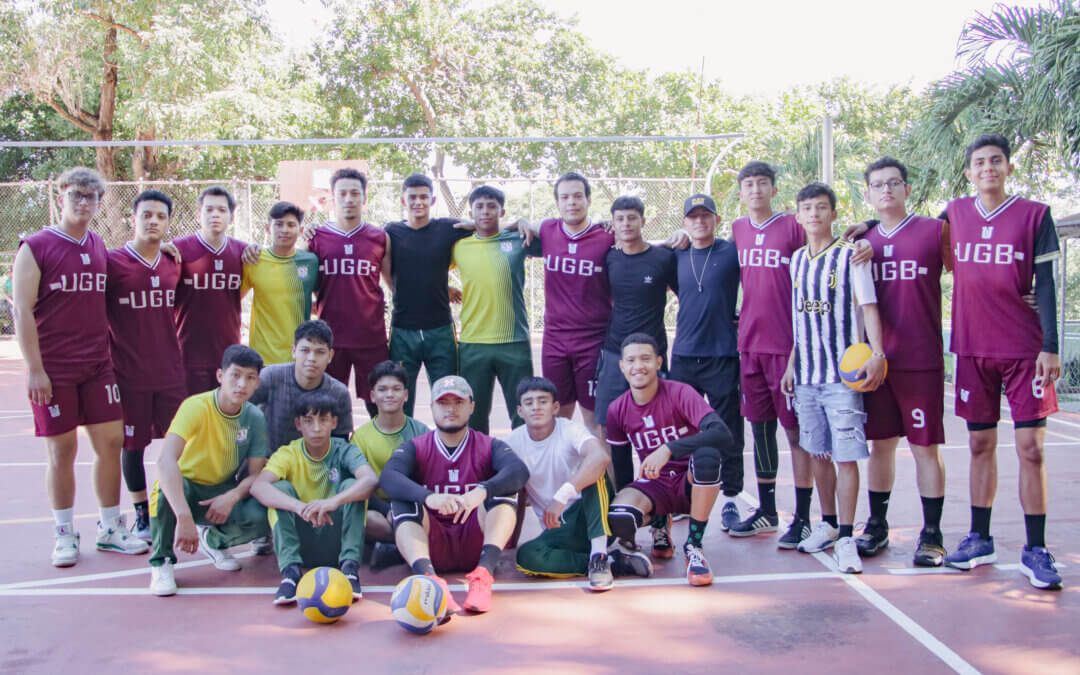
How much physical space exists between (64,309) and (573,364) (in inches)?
124

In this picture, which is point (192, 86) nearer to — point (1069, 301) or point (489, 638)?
point (489, 638)

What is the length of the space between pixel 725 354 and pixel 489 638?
249 cm

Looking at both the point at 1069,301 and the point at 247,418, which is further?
the point at 1069,301

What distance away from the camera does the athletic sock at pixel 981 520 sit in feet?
15.8

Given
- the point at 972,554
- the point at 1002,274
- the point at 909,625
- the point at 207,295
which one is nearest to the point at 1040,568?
the point at 972,554

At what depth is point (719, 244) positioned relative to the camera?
5633 mm

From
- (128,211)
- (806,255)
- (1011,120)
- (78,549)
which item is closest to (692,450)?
(806,255)

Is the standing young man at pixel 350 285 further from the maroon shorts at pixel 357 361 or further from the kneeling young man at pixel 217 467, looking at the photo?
the kneeling young man at pixel 217 467

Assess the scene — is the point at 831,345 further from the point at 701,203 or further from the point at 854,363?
the point at 701,203

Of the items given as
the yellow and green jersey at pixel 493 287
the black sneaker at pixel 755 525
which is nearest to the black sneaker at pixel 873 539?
the black sneaker at pixel 755 525

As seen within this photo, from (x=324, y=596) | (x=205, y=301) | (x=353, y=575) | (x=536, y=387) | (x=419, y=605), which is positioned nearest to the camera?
(x=419, y=605)

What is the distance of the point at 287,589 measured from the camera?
437 centimetres

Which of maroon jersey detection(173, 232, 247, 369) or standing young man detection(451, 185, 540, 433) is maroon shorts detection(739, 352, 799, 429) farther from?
maroon jersey detection(173, 232, 247, 369)

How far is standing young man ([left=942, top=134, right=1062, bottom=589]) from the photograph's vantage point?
450 centimetres
